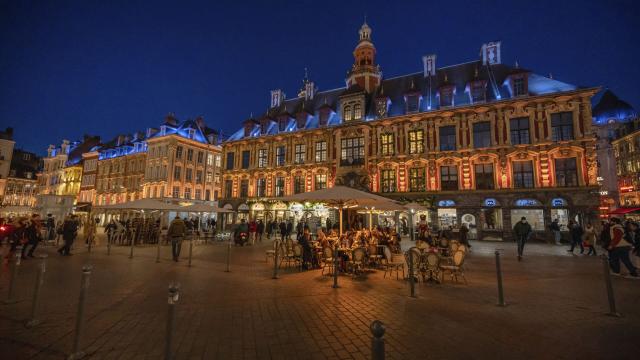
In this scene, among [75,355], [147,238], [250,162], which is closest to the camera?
[75,355]

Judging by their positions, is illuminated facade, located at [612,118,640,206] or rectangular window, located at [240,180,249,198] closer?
rectangular window, located at [240,180,249,198]

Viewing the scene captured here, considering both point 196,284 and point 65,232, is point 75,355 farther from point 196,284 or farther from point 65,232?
point 65,232

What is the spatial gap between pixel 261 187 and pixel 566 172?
28.9 metres

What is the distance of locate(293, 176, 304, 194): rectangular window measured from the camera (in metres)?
32.2

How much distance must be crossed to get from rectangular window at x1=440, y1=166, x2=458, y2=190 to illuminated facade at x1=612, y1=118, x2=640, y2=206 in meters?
47.1

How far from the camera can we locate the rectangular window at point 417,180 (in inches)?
1062

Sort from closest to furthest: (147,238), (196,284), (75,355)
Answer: (75,355) → (196,284) → (147,238)

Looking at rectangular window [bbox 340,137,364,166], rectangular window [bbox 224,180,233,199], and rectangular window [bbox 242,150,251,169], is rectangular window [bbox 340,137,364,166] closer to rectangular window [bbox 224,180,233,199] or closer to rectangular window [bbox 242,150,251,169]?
rectangular window [bbox 242,150,251,169]

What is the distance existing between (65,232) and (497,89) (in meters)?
32.5

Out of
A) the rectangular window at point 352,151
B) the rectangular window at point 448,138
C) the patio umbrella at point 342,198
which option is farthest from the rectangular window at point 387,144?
the patio umbrella at point 342,198

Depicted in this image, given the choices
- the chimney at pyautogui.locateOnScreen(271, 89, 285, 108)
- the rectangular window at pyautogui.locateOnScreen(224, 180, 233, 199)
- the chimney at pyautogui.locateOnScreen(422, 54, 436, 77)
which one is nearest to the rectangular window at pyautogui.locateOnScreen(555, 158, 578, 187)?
the chimney at pyautogui.locateOnScreen(422, 54, 436, 77)

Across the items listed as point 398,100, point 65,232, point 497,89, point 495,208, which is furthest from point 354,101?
point 65,232

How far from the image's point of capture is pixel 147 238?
66.0 feet

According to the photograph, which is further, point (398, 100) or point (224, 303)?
point (398, 100)
